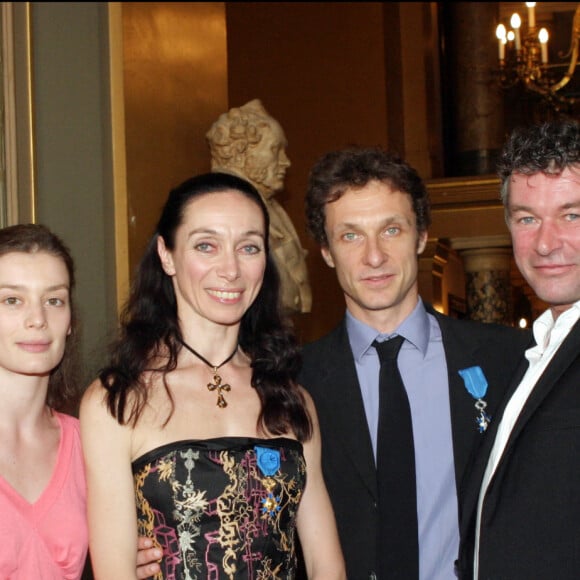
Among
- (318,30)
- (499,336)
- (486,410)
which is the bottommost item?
(486,410)

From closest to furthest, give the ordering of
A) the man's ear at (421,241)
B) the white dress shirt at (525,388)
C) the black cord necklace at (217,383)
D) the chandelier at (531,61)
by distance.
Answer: the white dress shirt at (525,388), the black cord necklace at (217,383), the man's ear at (421,241), the chandelier at (531,61)

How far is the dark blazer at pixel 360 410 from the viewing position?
2688mm

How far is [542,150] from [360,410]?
85 cm

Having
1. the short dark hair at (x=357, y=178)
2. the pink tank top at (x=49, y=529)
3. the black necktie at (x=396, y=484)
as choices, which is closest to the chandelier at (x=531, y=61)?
the short dark hair at (x=357, y=178)

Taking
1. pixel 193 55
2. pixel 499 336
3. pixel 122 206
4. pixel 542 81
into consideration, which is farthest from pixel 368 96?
pixel 499 336

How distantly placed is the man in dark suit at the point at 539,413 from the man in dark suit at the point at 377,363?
0.24 meters

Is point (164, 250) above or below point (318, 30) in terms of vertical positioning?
below

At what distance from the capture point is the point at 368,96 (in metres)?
9.94

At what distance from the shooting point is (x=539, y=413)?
7.29 ft

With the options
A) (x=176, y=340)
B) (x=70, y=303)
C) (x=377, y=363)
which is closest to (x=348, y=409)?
(x=377, y=363)

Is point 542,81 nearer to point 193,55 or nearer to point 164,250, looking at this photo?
point 193,55

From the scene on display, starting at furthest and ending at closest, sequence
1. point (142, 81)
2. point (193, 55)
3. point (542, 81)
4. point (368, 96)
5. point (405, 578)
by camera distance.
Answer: point (368, 96) → point (542, 81) → point (193, 55) → point (142, 81) → point (405, 578)

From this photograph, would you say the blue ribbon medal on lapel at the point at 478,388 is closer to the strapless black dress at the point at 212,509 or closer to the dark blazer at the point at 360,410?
the dark blazer at the point at 360,410

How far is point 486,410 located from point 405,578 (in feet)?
1.63
